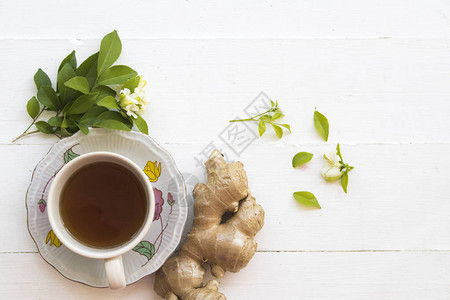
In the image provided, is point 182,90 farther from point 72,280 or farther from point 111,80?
point 72,280

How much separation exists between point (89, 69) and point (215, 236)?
0.42 meters

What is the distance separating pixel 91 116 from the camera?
868mm

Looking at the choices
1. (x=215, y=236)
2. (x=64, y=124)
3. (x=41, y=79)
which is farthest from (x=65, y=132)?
(x=215, y=236)

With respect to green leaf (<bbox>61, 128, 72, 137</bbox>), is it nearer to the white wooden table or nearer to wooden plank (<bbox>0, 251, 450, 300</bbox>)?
the white wooden table

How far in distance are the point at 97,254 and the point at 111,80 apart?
1.13ft

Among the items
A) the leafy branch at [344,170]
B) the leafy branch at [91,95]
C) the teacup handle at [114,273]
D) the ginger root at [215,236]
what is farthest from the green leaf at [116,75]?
the leafy branch at [344,170]

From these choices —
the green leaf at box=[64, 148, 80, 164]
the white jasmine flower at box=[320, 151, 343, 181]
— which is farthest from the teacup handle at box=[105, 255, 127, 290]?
the white jasmine flower at box=[320, 151, 343, 181]

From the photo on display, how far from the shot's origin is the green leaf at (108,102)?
0.85m

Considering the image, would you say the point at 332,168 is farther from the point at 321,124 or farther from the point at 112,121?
the point at 112,121

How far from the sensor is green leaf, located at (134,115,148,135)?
88 centimetres

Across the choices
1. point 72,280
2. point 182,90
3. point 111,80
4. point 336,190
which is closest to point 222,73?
point 182,90

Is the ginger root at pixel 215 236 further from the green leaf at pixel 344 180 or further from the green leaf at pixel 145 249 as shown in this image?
the green leaf at pixel 344 180

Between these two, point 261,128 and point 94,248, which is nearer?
point 94,248

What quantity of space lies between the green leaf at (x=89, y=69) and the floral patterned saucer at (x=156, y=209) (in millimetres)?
119
